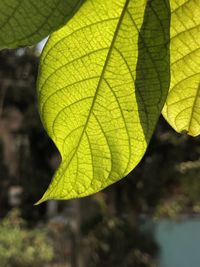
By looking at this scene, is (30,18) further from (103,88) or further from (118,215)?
(118,215)

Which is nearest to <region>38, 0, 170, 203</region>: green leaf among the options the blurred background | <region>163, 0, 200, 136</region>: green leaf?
<region>163, 0, 200, 136</region>: green leaf

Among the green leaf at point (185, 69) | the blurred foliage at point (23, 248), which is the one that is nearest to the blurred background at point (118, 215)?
the blurred foliage at point (23, 248)

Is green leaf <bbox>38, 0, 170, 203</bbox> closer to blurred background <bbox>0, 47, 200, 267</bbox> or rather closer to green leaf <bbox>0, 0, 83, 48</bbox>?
green leaf <bbox>0, 0, 83, 48</bbox>

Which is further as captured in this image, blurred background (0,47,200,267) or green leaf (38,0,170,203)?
blurred background (0,47,200,267)

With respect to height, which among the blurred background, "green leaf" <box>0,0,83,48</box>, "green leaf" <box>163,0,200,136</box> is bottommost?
the blurred background

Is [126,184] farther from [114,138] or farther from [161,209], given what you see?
[114,138]
